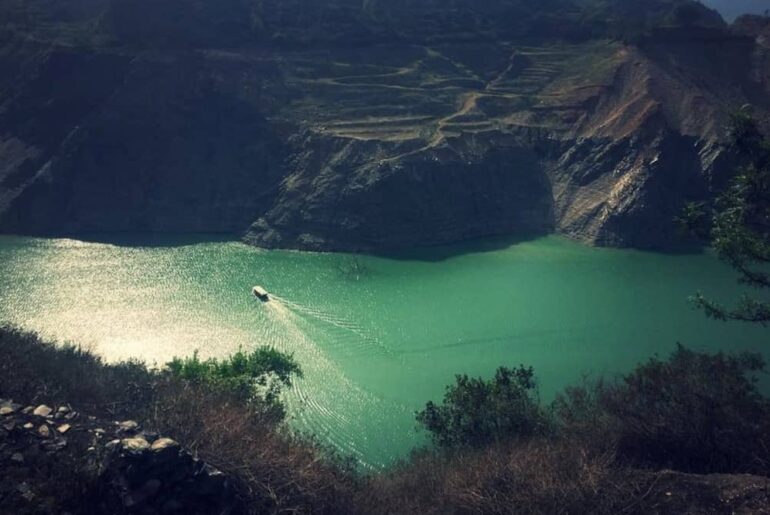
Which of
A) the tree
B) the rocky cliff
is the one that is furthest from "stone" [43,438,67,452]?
the rocky cliff

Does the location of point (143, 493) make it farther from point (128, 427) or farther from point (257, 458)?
point (257, 458)

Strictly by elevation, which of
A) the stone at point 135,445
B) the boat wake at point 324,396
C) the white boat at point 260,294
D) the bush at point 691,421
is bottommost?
the white boat at point 260,294

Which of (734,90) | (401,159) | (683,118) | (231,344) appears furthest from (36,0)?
(734,90)

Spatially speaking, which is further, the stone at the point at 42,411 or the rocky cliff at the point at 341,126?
the rocky cliff at the point at 341,126

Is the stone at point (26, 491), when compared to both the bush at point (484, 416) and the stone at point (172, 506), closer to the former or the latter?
the stone at point (172, 506)

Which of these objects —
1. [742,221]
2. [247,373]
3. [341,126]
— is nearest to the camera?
[742,221]

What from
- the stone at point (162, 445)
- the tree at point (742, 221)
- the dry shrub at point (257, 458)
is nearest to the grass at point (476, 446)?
the dry shrub at point (257, 458)

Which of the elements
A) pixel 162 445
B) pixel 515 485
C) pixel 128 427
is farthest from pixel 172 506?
pixel 515 485
